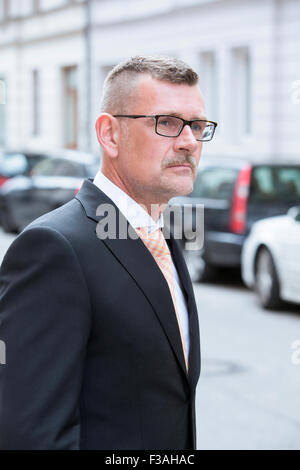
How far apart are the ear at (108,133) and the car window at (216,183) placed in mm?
8855

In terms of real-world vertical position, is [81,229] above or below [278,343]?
above

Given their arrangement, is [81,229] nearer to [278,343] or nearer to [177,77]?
[177,77]

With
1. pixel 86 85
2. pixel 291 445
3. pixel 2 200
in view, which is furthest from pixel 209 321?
pixel 86 85

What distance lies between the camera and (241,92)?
21.1 metres

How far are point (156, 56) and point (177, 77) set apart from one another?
0.31 feet

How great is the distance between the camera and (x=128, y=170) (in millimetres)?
2178

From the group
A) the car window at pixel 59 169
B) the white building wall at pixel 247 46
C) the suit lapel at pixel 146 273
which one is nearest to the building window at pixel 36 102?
the white building wall at pixel 247 46

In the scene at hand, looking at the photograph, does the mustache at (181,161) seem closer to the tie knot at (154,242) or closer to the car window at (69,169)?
the tie knot at (154,242)

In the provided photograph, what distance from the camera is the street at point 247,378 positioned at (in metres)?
5.42

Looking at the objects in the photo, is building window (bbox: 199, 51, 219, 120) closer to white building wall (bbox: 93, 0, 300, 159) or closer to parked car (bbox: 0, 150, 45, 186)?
white building wall (bbox: 93, 0, 300, 159)

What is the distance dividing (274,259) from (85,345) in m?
8.02

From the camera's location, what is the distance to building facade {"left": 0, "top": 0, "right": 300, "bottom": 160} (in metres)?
19.6

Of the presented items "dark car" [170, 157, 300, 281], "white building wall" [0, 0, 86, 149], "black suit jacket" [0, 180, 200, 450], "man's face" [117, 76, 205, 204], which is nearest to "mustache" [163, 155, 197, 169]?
"man's face" [117, 76, 205, 204]

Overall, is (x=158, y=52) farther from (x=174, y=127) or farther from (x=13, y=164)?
(x=174, y=127)
